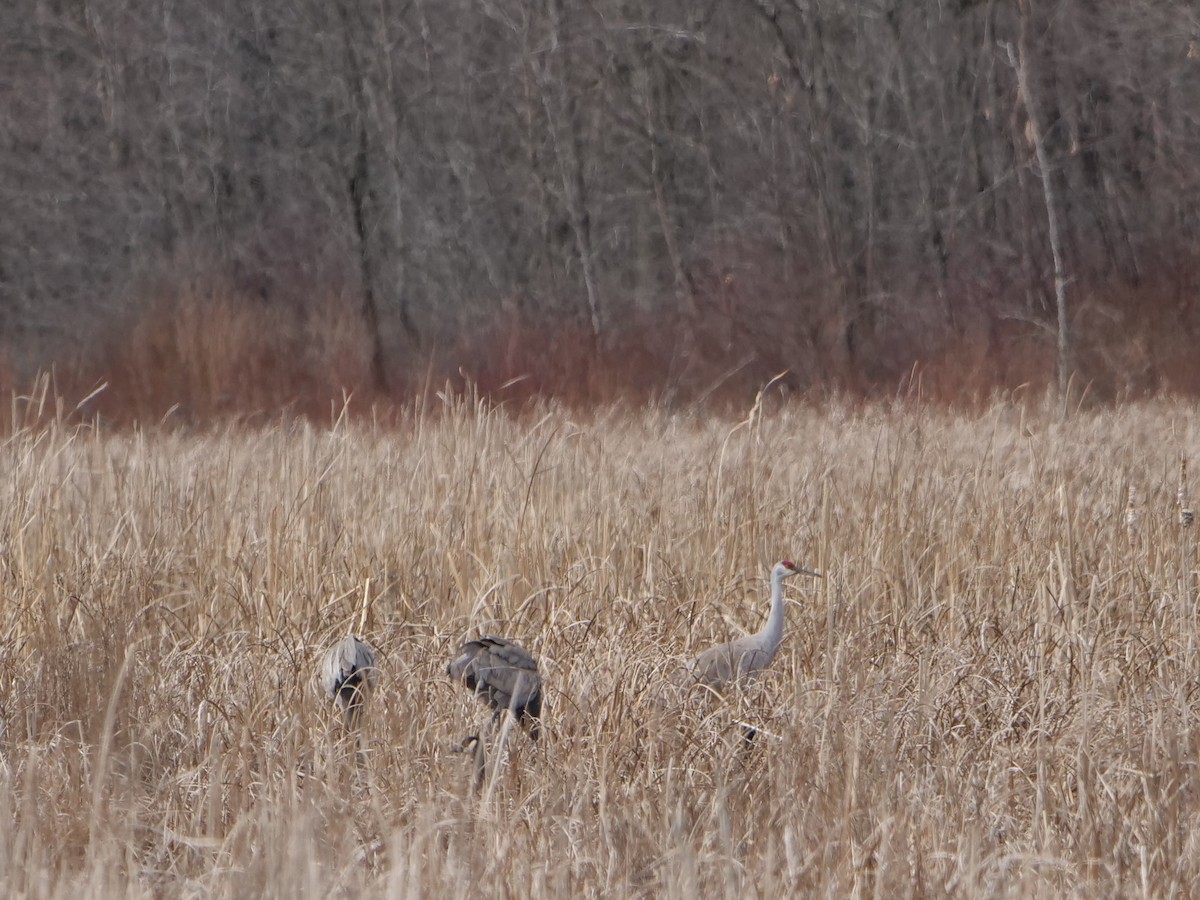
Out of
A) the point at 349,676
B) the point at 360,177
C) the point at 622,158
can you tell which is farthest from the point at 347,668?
the point at 622,158

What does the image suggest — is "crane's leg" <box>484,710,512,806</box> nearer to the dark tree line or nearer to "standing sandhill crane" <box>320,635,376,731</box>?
"standing sandhill crane" <box>320,635,376,731</box>

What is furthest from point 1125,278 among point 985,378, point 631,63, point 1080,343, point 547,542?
point 547,542

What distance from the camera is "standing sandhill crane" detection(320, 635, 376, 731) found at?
295cm

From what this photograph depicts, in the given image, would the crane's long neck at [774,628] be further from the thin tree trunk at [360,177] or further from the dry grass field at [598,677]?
the thin tree trunk at [360,177]

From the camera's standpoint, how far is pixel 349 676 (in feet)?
9.62

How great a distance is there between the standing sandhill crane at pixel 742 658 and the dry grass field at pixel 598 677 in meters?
0.10

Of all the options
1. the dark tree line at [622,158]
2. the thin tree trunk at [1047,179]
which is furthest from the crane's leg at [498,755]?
the dark tree line at [622,158]

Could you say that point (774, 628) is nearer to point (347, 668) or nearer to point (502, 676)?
point (502, 676)

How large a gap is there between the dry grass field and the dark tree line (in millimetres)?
10723

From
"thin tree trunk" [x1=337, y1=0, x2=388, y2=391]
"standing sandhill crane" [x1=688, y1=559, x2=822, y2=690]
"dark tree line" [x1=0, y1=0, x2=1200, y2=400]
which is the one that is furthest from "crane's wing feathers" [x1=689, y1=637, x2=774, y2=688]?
"thin tree trunk" [x1=337, y1=0, x2=388, y2=391]

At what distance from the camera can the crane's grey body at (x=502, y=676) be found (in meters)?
2.68

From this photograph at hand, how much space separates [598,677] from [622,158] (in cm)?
1643

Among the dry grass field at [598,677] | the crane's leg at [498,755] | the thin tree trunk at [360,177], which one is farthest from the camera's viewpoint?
the thin tree trunk at [360,177]

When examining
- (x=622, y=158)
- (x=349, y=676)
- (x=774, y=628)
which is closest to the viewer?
(x=349, y=676)
